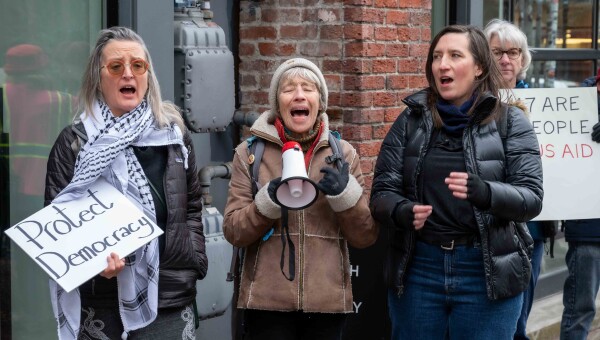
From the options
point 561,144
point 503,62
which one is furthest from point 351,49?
point 561,144

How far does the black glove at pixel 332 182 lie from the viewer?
425 cm

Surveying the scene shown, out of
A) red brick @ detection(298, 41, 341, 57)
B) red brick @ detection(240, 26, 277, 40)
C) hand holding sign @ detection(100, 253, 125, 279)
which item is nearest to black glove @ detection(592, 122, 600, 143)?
red brick @ detection(298, 41, 341, 57)

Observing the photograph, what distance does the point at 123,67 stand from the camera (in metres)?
4.10

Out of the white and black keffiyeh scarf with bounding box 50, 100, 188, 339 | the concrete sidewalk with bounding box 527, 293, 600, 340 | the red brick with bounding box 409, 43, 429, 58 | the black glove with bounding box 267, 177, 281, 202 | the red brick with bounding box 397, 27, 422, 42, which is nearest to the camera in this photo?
the white and black keffiyeh scarf with bounding box 50, 100, 188, 339

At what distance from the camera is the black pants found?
4484 millimetres

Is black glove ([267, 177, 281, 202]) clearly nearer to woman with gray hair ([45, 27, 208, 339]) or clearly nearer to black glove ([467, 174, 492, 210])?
woman with gray hair ([45, 27, 208, 339])

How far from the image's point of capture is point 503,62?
5.79m

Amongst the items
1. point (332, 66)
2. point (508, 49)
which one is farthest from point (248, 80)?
point (508, 49)

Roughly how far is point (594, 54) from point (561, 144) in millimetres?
3708

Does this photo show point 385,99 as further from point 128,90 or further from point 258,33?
point 128,90

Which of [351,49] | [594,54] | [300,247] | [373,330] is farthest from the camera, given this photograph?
[594,54]

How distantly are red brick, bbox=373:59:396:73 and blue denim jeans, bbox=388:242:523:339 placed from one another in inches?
77.2

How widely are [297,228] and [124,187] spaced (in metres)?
0.75

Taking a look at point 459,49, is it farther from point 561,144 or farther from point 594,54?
point 594,54
